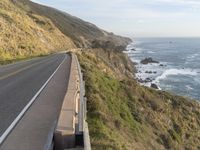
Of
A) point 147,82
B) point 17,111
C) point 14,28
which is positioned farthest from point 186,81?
point 17,111

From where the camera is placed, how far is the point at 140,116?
21.9 meters

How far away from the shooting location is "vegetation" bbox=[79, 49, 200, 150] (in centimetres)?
1499

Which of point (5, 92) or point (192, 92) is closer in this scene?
point (5, 92)

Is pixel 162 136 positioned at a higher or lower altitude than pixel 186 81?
higher

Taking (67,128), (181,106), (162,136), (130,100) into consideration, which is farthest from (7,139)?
(181,106)

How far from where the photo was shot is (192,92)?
54.6m

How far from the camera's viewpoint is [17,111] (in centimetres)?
1167

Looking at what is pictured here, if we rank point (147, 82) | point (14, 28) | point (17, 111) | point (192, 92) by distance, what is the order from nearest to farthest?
point (17, 111) < point (192, 92) < point (14, 28) < point (147, 82)

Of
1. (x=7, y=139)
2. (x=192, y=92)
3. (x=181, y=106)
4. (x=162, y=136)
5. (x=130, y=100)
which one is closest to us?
(x=7, y=139)

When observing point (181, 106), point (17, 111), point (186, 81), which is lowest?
point (186, 81)

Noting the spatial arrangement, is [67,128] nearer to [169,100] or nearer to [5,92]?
[5,92]

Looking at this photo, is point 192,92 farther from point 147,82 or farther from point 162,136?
point 162,136

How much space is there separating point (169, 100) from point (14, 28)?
33884 mm

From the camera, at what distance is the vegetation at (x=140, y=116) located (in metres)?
15.0
